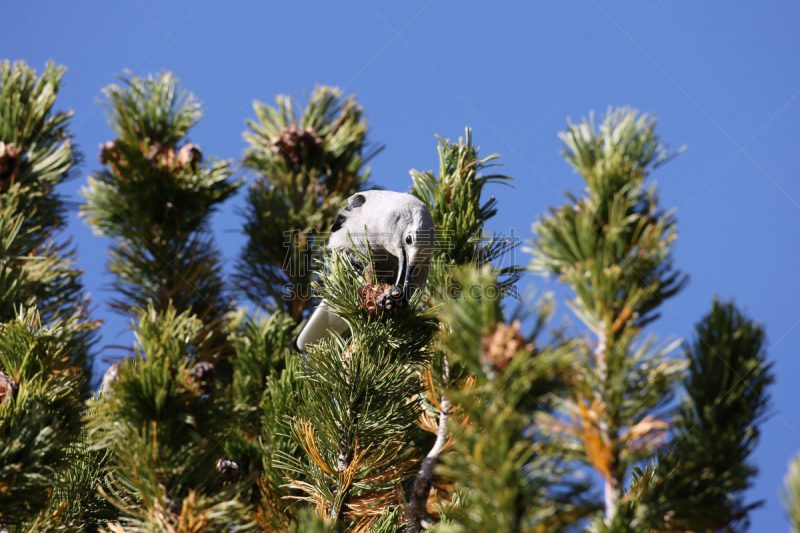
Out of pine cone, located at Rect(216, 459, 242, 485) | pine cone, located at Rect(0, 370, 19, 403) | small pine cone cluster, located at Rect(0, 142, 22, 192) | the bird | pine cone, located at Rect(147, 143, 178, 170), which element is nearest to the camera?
pine cone, located at Rect(0, 370, 19, 403)

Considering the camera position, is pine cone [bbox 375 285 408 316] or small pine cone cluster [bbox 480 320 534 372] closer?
small pine cone cluster [bbox 480 320 534 372]

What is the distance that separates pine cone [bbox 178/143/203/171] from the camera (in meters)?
2.05

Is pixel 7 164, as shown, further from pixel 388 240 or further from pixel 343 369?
pixel 343 369

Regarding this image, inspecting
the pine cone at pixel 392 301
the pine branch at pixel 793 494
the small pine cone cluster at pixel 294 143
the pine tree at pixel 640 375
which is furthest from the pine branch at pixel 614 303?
the small pine cone cluster at pixel 294 143

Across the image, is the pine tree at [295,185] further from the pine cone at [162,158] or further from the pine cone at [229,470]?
the pine cone at [229,470]

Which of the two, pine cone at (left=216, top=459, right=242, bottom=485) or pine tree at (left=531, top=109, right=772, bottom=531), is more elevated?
pine tree at (left=531, top=109, right=772, bottom=531)

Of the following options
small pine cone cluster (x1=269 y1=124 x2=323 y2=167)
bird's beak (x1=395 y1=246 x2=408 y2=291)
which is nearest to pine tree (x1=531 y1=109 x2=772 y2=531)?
bird's beak (x1=395 y1=246 x2=408 y2=291)

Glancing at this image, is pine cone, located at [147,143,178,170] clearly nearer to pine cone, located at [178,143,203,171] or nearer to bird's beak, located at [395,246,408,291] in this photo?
pine cone, located at [178,143,203,171]

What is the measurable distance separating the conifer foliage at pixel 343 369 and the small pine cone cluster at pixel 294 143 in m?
0.18

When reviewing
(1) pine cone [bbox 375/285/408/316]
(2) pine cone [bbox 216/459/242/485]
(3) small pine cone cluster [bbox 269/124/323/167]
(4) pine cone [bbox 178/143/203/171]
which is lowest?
(2) pine cone [bbox 216/459/242/485]

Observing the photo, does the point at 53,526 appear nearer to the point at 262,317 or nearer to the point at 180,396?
the point at 180,396

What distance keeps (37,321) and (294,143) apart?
4.53ft

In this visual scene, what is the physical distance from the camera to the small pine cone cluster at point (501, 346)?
739 mm

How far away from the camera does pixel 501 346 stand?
29.2 inches
